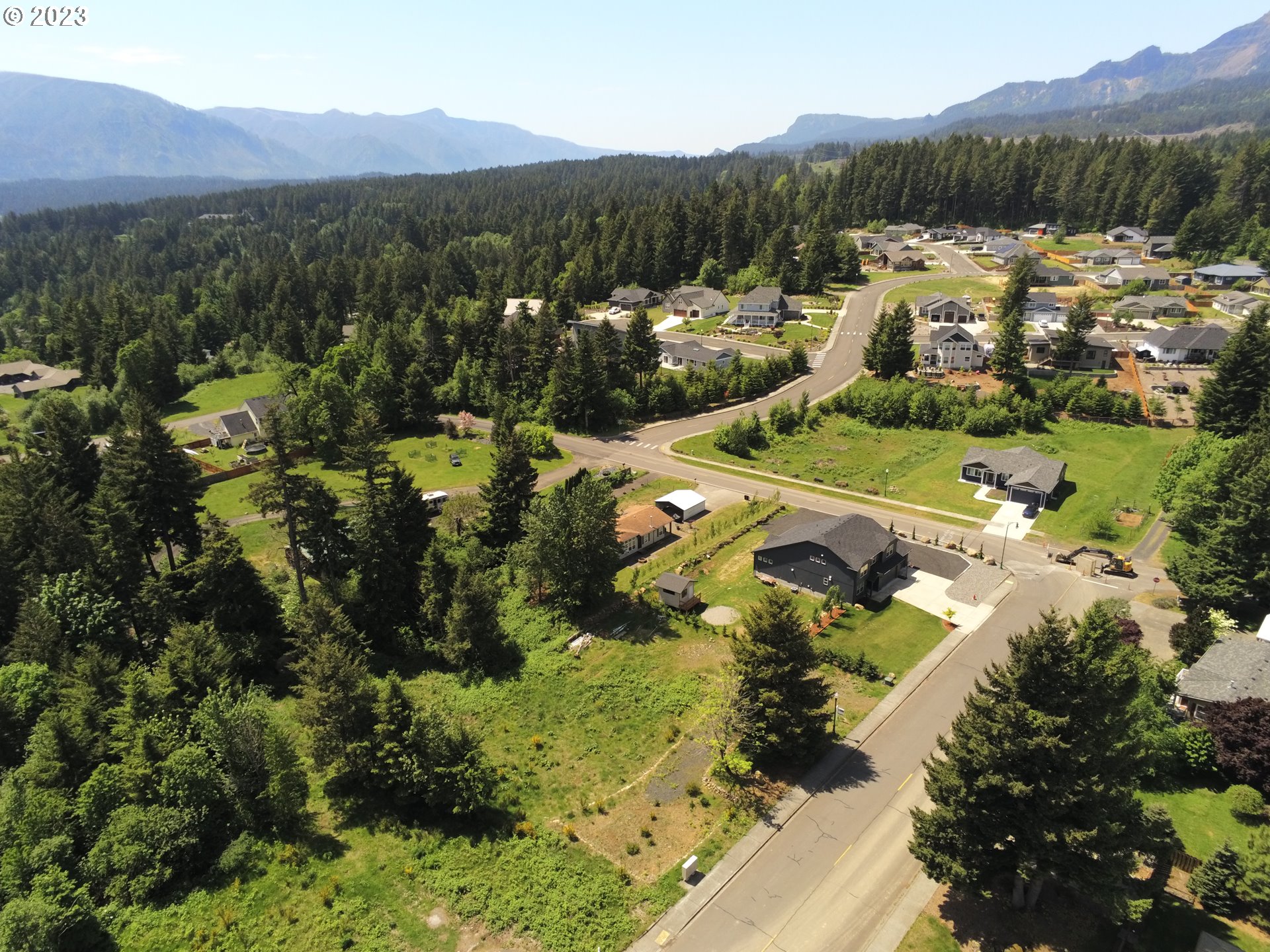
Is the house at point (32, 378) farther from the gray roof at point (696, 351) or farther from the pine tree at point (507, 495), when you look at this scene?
the pine tree at point (507, 495)

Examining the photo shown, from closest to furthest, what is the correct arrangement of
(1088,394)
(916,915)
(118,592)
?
(916,915)
(118,592)
(1088,394)

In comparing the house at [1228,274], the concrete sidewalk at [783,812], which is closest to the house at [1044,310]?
the house at [1228,274]

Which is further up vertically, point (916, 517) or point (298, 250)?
Result: point (298, 250)

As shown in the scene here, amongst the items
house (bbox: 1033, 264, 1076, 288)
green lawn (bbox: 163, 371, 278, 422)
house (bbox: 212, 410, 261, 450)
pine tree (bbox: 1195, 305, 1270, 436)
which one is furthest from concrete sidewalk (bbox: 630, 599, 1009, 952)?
green lawn (bbox: 163, 371, 278, 422)

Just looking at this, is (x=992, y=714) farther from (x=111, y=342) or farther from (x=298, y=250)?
(x=298, y=250)

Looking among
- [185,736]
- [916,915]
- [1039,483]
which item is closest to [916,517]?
[1039,483]

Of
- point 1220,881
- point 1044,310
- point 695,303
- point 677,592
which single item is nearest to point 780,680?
point 677,592
